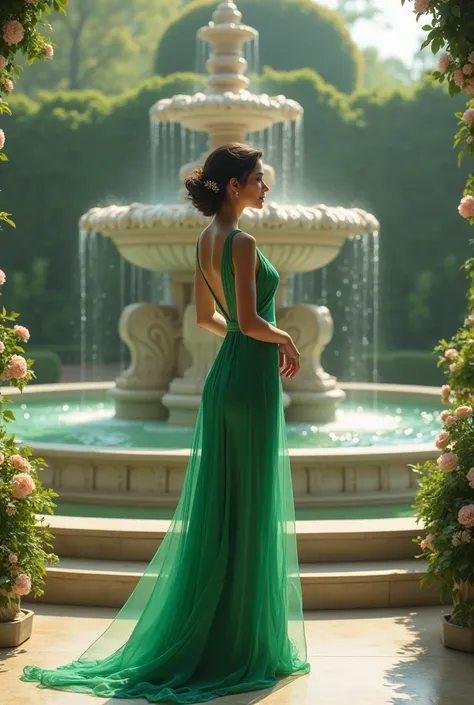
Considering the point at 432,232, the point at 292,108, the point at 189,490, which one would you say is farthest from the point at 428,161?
the point at 189,490

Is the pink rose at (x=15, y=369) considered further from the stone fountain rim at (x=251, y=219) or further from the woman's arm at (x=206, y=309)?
the stone fountain rim at (x=251, y=219)

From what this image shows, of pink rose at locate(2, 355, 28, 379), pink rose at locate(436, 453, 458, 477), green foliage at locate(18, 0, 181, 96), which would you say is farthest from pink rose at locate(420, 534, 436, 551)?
green foliage at locate(18, 0, 181, 96)

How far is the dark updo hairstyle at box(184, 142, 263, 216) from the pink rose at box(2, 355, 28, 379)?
102cm

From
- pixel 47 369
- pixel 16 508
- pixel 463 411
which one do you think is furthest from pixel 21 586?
pixel 47 369

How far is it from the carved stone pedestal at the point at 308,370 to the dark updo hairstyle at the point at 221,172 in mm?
5314

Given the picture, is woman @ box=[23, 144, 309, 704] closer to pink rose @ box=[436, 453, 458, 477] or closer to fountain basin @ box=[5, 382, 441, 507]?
pink rose @ box=[436, 453, 458, 477]

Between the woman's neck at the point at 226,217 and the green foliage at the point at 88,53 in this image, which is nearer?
the woman's neck at the point at 226,217

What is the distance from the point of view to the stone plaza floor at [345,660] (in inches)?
163

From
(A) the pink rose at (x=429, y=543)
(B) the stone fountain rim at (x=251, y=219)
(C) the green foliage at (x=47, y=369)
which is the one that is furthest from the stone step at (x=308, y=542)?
(C) the green foliage at (x=47, y=369)

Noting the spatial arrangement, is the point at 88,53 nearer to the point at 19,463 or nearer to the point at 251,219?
the point at 251,219

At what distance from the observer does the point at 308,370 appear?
9.87 metres

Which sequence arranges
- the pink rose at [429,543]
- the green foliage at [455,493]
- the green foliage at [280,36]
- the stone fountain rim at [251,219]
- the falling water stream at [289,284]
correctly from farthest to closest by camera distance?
the green foliage at [280,36] < the falling water stream at [289,284] < the stone fountain rim at [251,219] < the pink rose at [429,543] < the green foliage at [455,493]

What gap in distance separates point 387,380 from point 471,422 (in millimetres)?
12770

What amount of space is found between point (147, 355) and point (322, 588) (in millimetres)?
4912
